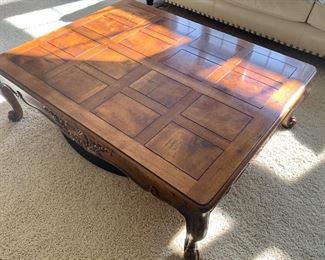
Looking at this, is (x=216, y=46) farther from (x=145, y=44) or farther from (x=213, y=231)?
(x=213, y=231)

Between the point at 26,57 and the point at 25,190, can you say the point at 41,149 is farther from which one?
the point at 26,57

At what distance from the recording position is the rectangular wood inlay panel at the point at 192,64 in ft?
3.39

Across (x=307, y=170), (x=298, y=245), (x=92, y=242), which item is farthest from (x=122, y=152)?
(x=307, y=170)

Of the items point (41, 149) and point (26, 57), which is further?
point (41, 149)

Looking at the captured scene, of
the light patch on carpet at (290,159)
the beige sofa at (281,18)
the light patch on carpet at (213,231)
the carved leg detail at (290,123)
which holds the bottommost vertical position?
A: the light patch on carpet at (213,231)

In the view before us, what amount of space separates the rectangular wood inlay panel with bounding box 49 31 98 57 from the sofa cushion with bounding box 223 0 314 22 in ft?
3.01

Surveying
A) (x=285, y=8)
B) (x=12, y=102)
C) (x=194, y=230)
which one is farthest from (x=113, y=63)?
(x=285, y=8)

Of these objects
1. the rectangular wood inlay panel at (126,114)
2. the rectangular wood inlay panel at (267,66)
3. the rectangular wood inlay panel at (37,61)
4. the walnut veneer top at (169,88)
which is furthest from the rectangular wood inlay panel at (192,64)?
the rectangular wood inlay panel at (37,61)

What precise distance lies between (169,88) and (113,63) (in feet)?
0.78

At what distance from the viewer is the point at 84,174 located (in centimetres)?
116

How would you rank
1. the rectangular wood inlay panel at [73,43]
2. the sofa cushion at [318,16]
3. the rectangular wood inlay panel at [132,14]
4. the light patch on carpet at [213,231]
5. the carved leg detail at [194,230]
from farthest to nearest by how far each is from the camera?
the sofa cushion at [318,16] → the rectangular wood inlay panel at [132,14] → the rectangular wood inlay panel at [73,43] → the light patch on carpet at [213,231] → the carved leg detail at [194,230]

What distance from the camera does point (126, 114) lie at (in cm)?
89

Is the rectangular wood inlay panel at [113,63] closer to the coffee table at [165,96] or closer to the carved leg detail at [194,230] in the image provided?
the coffee table at [165,96]

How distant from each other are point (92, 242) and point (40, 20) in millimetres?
1602
